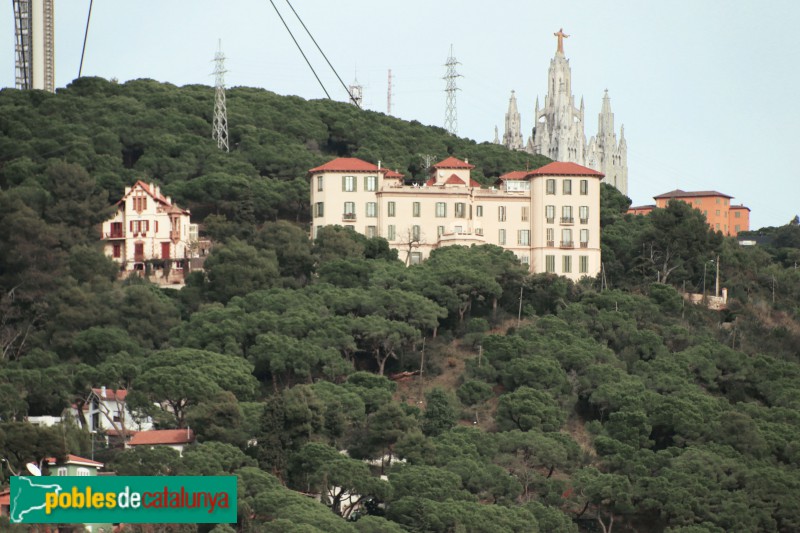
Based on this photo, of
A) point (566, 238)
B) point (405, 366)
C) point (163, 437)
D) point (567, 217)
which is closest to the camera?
point (163, 437)

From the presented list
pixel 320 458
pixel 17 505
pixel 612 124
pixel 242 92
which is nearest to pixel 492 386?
pixel 320 458

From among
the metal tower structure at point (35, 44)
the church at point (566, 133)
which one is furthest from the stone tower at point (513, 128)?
the metal tower structure at point (35, 44)

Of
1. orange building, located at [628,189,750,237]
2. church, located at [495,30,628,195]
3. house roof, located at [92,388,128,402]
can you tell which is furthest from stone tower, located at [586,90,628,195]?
house roof, located at [92,388,128,402]

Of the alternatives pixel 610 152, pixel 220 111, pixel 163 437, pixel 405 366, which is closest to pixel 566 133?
pixel 610 152

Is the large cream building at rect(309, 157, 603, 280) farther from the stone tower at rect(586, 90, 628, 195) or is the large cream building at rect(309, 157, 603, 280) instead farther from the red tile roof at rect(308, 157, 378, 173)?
the stone tower at rect(586, 90, 628, 195)

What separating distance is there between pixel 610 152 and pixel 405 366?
71445 mm

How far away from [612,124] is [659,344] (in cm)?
7006

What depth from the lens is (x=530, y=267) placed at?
77688mm

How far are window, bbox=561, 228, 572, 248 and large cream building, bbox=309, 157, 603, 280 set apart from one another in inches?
1.8

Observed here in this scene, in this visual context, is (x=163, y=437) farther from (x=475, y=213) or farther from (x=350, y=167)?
(x=475, y=213)

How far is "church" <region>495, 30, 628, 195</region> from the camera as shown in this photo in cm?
13325

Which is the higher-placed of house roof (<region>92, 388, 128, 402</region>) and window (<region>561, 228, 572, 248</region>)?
window (<region>561, 228, 572, 248</region>)

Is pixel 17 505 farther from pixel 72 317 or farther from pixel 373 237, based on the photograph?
pixel 373 237

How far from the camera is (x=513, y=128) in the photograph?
139500 millimetres
